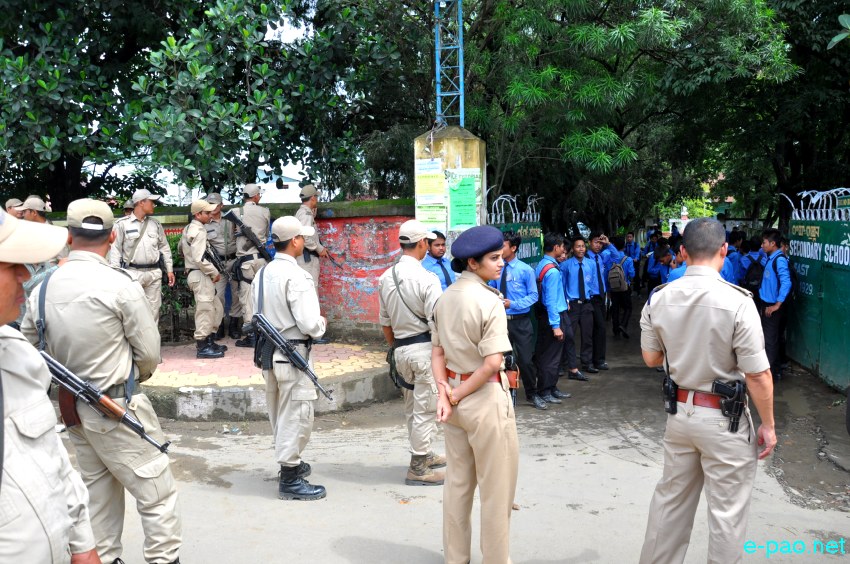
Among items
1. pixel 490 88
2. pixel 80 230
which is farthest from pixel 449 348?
pixel 490 88

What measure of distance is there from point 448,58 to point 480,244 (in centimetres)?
583

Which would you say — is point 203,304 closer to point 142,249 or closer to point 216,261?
point 216,261

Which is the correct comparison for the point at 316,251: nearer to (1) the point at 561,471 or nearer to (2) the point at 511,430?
(1) the point at 561,471

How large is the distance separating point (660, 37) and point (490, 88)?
2304mm

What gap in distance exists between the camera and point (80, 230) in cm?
378

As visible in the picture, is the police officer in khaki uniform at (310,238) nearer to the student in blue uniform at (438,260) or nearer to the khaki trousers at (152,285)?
the khaki trousers at (152,285)

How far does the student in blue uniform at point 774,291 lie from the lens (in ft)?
28.0

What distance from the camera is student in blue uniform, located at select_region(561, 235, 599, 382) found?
9242 mm

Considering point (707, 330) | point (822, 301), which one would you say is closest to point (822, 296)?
point (822, 301)

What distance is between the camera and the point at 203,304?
29.3 ft

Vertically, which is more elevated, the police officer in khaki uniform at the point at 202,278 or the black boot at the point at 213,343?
the police officer in khaki uniform at the point at 202,278

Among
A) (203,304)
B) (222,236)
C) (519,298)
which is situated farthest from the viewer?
(222,236)

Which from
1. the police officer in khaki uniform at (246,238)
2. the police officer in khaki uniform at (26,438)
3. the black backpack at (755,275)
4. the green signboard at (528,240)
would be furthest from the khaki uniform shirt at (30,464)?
the black backpack at (755,275)

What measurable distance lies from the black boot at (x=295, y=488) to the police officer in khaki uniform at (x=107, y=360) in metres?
1.36
